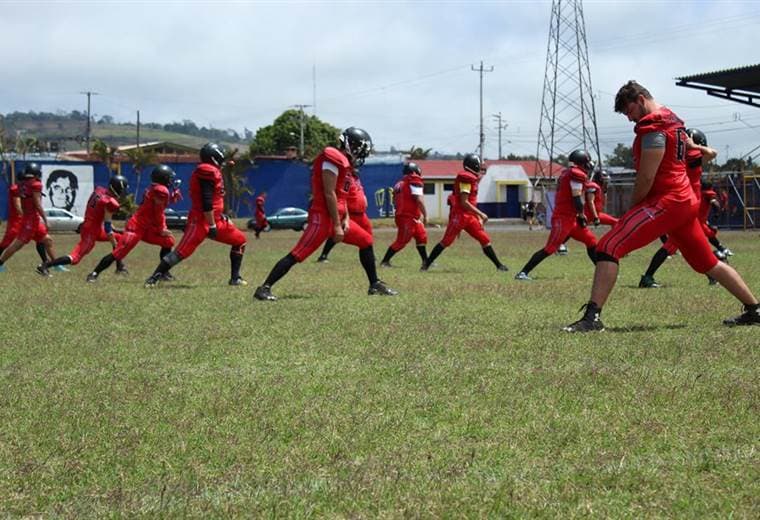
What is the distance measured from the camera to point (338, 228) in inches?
464

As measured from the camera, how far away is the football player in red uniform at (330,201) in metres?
11.7

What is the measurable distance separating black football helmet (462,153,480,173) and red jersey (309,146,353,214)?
553cm

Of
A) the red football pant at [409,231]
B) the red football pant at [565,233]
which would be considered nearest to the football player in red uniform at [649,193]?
the red football pant at [565,233]

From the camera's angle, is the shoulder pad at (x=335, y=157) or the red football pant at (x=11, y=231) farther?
the red football pant at (x=11, y=231)

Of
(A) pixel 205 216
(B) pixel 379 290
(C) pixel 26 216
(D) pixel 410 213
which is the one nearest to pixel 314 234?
(B) pixel 379 290

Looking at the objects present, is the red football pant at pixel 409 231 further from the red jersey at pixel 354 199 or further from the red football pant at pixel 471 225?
the red jersey at pixel 354 199

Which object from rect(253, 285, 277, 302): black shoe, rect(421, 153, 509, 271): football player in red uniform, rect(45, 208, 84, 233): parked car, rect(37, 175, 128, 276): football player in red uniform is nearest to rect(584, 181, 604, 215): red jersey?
rect(421, 153, 509, 271): football player in red uniform

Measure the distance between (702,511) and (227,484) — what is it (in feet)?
6.41

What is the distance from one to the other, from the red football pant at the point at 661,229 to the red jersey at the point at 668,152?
0.33 feet

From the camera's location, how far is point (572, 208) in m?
14.9

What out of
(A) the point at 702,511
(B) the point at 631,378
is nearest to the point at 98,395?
(B) the point at 631,378

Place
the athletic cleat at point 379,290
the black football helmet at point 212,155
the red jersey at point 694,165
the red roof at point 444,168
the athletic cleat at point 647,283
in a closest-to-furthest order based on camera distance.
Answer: the red jersey at point 694,165 → the athletic cleat at point 379,290 → the athletic cleat at point 647,283 → the black football helmet at point 212,155 → the red roof at point 444,168

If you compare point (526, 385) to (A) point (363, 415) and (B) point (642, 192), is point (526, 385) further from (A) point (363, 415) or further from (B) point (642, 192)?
(B) point (642, 192)

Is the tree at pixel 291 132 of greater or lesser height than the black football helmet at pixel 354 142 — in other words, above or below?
above
